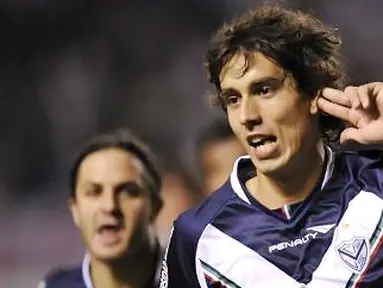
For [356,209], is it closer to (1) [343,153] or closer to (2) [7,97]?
(1) [343,153]

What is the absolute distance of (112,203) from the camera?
1.98 metres

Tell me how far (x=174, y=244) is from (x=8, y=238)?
1521mm

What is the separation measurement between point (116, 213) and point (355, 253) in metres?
0.66

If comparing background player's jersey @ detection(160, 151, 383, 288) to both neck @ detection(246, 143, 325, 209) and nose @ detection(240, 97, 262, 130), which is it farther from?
nose @ detection(240, 97, 262, 130)

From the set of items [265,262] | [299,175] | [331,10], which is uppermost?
[331,10]

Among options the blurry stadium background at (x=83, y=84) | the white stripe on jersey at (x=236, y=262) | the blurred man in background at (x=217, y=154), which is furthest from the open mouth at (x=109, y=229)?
the blurry stadium background at (x=83, y=84)

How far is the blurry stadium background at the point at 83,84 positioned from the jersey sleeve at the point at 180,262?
4.33 feet

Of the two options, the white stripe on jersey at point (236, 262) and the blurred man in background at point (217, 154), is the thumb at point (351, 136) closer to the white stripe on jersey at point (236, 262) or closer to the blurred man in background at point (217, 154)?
the white stripe on jersey at point (236, 262)

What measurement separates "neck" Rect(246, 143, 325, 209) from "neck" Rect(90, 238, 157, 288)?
49 cm

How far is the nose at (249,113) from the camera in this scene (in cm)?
143

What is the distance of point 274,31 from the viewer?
58.8 inches

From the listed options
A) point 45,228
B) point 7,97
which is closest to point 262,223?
point 45,228

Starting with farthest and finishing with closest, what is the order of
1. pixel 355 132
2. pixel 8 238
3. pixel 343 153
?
1. pixel 8 238
2. pixel 343 153
3. pixel 355 132

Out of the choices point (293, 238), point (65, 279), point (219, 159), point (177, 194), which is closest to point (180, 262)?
point (293, 238)
